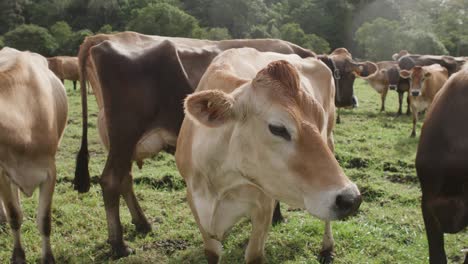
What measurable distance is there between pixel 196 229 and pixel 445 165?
103 inches

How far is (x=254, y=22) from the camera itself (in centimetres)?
6091

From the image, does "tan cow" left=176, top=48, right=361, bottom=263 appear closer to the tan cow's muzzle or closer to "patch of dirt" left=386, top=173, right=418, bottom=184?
the tan cow's muzzle

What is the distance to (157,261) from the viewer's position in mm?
4031

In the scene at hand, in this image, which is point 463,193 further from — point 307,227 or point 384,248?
point 307,227

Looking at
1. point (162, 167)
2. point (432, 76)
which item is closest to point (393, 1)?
point (432, 76)

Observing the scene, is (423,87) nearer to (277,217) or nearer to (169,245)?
(277,217)

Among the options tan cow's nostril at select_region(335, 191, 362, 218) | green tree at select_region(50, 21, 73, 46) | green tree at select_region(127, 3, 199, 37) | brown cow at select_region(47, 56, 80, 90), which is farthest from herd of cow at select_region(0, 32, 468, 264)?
green tree at select_region(127, 3, 199, 37)

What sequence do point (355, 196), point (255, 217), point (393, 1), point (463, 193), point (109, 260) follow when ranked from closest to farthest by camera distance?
point (355, 196), point (463, 193), point (255, 217), point (109, 260), point (393, 1)

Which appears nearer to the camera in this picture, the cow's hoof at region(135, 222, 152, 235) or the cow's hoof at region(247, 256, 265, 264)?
the cow's hoof at region(247, 256, 265, 264)

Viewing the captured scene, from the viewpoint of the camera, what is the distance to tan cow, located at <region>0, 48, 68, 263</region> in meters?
3.54

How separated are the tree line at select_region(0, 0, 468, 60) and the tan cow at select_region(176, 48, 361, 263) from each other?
3953 centimetres

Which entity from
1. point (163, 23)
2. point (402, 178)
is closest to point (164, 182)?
point (402, 178)

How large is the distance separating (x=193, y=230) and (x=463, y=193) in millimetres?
2635

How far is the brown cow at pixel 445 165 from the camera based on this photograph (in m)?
2.77
